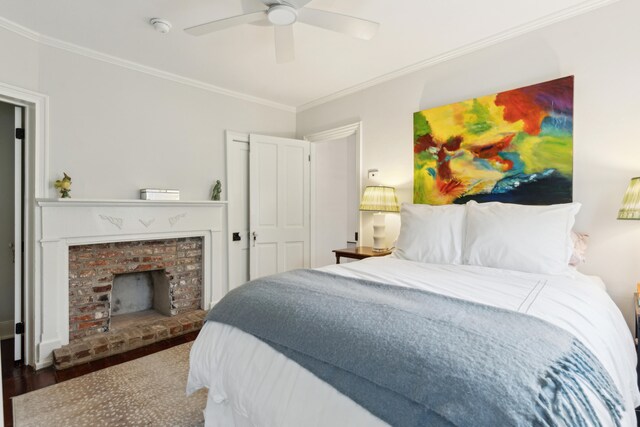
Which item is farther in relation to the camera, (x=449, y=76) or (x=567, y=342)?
(x=449, y=76)

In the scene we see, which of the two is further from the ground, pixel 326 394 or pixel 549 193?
pixel 549 193

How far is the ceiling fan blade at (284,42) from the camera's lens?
83.1 inches

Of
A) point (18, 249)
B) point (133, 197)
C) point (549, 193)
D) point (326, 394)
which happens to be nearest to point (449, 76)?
point (549, 193)

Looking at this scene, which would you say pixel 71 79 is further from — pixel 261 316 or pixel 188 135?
pixel 261 316

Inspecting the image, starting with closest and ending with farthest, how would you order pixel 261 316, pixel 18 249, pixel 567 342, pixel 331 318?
pixel 567 342 → pixel 331 318 → pixel 261 316 → pixel 18 249

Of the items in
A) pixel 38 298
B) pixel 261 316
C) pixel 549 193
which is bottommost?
pixel 38 298

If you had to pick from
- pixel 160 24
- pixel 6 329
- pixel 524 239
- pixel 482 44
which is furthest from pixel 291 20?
pixel 6 329

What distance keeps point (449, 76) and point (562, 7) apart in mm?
869

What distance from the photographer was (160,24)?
7.88 ft

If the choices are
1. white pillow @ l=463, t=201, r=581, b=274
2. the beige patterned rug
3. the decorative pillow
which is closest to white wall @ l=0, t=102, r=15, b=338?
the beige patterned rug

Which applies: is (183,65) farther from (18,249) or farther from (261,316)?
(261,316)

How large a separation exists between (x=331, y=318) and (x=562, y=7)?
103 inches

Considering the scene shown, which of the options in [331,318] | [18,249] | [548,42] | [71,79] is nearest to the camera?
[331,318]

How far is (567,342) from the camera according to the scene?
0.97m
